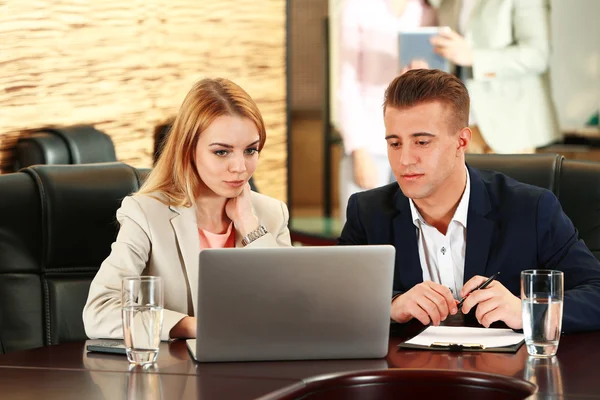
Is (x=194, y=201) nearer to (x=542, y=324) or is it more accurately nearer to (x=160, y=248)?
(x=160, y=248)

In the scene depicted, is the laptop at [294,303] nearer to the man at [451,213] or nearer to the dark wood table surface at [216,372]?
the dark wood table surface at [216,372]

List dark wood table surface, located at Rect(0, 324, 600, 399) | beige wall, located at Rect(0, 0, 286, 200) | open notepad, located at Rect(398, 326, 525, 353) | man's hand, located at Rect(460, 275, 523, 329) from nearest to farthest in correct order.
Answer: dark wood table surface, located at Rect(0, 324, 600, 399)
open notepad, located at Rect(398, 326, 525, 353)
man's hand, located at Rect(460, 275, 523, 329)
beige wall, located at Rect(0, 0, 286, 200)

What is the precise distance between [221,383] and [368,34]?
11.8 ft

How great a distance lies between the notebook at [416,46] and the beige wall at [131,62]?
0.63 m

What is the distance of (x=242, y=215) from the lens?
2221mm

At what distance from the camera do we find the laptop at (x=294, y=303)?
5.07 feet

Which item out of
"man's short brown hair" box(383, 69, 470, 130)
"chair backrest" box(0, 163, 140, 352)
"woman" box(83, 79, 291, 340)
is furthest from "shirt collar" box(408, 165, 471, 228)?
"chair backrest" box(0, 163, 140, 352)

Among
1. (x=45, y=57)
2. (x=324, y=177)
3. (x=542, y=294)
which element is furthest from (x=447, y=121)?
(x=324, y=177)

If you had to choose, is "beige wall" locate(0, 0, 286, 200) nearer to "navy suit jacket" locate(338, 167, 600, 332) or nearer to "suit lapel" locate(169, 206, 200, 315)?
"suit lapel" locate(169, 206, 200, 315)

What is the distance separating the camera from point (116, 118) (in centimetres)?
345

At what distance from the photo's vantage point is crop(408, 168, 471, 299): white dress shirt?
7.25 ft

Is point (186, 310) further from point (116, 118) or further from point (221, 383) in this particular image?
point (116, 118)

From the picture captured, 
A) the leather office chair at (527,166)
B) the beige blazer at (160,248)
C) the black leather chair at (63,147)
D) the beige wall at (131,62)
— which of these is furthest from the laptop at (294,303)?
the beige wall at (131,62)

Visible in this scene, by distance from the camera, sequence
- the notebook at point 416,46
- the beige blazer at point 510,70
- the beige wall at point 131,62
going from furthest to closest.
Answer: the notebook at point 416,46 < the beige blazer at point 510,70 < the beige wall at point 131,62
